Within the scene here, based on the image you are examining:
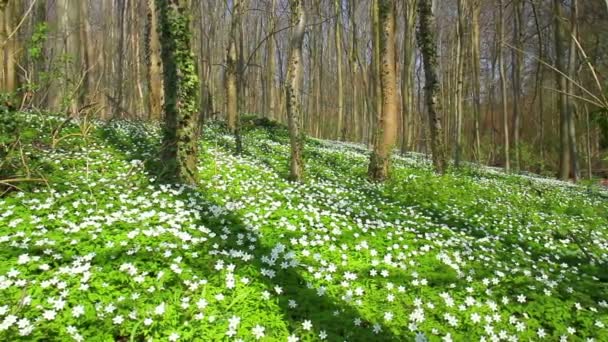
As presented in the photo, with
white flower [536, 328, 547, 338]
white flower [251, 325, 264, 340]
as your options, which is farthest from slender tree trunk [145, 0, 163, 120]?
white flower [536, 328, 547, 338]

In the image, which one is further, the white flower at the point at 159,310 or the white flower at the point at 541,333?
the white flower at the point at 541,333

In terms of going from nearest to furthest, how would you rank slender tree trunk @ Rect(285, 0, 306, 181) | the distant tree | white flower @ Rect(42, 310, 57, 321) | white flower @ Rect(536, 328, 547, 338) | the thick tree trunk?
1. white flower @ Rect(42, 310, 57, 321)
2. white flower @ Rect(536, 328, 547, 338)
3. the distant tree
4. slender tree trunk @ Rect(285, 0, 306, 181)
5. the thick tree trunk

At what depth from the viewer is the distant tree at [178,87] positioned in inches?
316

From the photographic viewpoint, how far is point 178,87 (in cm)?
805

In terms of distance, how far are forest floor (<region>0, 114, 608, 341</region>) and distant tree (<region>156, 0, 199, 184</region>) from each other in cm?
72

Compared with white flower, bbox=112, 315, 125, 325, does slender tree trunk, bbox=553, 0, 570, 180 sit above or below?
above

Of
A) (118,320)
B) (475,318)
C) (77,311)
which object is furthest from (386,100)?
(77,311)

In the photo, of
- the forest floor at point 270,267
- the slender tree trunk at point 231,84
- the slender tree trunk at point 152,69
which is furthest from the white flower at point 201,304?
the slender tree trunk at point 231,84

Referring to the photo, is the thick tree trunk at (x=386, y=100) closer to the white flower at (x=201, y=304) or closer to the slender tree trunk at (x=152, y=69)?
the white flower at (x=201, y=304)

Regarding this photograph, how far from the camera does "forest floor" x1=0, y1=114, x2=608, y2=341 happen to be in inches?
154

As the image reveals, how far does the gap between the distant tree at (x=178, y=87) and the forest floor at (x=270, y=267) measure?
2.35 feet

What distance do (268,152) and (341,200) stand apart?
236 inches

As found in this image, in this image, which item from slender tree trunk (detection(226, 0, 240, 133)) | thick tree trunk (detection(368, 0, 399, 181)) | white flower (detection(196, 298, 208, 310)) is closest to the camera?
white flower (detection(196, 298, 208, 310))

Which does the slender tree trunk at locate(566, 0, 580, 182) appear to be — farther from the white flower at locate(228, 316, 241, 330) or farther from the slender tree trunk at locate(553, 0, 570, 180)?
Answer: the white flower at locate(228, 316, 241, 330)
